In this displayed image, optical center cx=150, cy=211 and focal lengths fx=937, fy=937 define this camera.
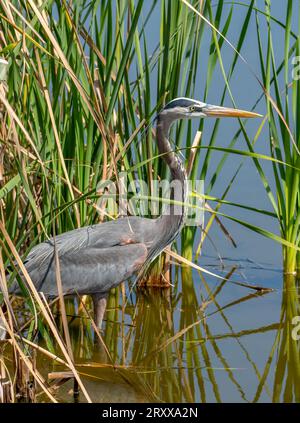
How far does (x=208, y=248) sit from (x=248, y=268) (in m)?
0.56

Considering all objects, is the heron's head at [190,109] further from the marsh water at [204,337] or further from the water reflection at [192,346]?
the water reflection at [192,346]

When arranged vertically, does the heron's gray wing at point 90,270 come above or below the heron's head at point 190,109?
below

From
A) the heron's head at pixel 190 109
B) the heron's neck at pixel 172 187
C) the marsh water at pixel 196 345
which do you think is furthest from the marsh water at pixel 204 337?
the heron's head at pixel 190 109

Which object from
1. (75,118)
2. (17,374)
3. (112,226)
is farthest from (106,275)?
(17,374)

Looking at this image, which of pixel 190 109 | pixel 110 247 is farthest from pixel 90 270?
pixel 190 109

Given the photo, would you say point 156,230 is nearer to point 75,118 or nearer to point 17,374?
point 75,118

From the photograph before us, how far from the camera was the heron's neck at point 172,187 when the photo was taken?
16.3 ft

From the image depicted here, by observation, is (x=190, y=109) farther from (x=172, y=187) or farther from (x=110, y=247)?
(x=110, y=247)

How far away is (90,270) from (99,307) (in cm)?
20

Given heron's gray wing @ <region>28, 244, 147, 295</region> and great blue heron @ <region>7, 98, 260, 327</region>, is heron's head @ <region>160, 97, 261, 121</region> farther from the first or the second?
heron's gray wing @ <region>28, 244, 147, 295</region>

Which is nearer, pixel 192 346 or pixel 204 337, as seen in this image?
pixel 192 346

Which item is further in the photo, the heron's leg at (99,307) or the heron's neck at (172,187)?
the heron's neck at (172,187)

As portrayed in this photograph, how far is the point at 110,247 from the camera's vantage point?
4.92 m

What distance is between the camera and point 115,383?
4117 millimetres
